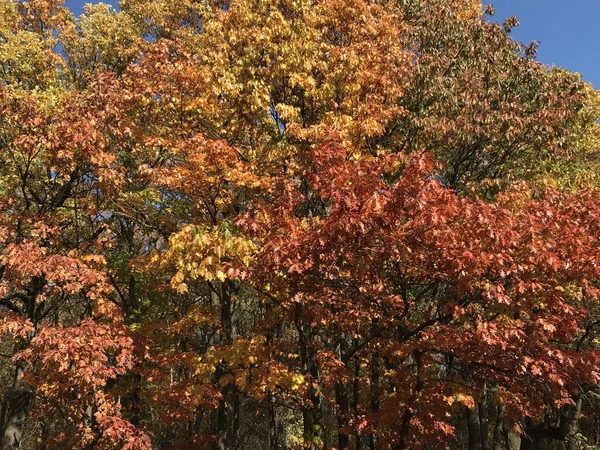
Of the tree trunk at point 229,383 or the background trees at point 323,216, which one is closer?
the background trees at point 323,216

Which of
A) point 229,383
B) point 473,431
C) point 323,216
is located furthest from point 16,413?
point 473,431

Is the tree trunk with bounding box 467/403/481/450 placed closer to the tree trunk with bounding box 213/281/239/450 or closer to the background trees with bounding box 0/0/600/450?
the background trees with bounding box 0/0/600/450

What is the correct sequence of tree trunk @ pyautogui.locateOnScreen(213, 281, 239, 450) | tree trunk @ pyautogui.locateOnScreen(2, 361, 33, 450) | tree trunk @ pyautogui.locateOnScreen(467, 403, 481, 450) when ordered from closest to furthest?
tree trunk @ pyautogui.locateOnScreen(2, 361, 33, 450) < tree trunk @ pyautogui.locateOnScreen(213, 281, 239, 450) < tree trunk @ pyautogui.locateOnScreen(467, 403, 481, 450)

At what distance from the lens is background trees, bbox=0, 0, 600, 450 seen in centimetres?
648

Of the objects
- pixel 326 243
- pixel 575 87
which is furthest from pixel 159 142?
pixel 575 87

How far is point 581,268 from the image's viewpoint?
634 cm

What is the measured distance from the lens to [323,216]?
11.1 m

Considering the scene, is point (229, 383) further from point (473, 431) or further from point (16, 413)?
point (473, 431)

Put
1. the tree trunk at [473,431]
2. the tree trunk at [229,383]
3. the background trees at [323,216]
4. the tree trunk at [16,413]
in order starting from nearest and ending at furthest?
the background trees at [323,216], the tree trunk at [16,413], the tree trunk at [229,383], the tree trunk at [473,431]

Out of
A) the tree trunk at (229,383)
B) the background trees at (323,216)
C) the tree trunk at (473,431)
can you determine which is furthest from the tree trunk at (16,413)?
the tree trunk at (473,431)

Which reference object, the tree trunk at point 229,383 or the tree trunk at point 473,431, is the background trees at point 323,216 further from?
the tree trunk at point 473,431

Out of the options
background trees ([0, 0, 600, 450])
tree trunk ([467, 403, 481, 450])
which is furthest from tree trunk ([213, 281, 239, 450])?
tree trunk ([467, 403, 481, 450])

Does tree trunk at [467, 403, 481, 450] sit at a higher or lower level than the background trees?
lower

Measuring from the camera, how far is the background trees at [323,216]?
648 cm
